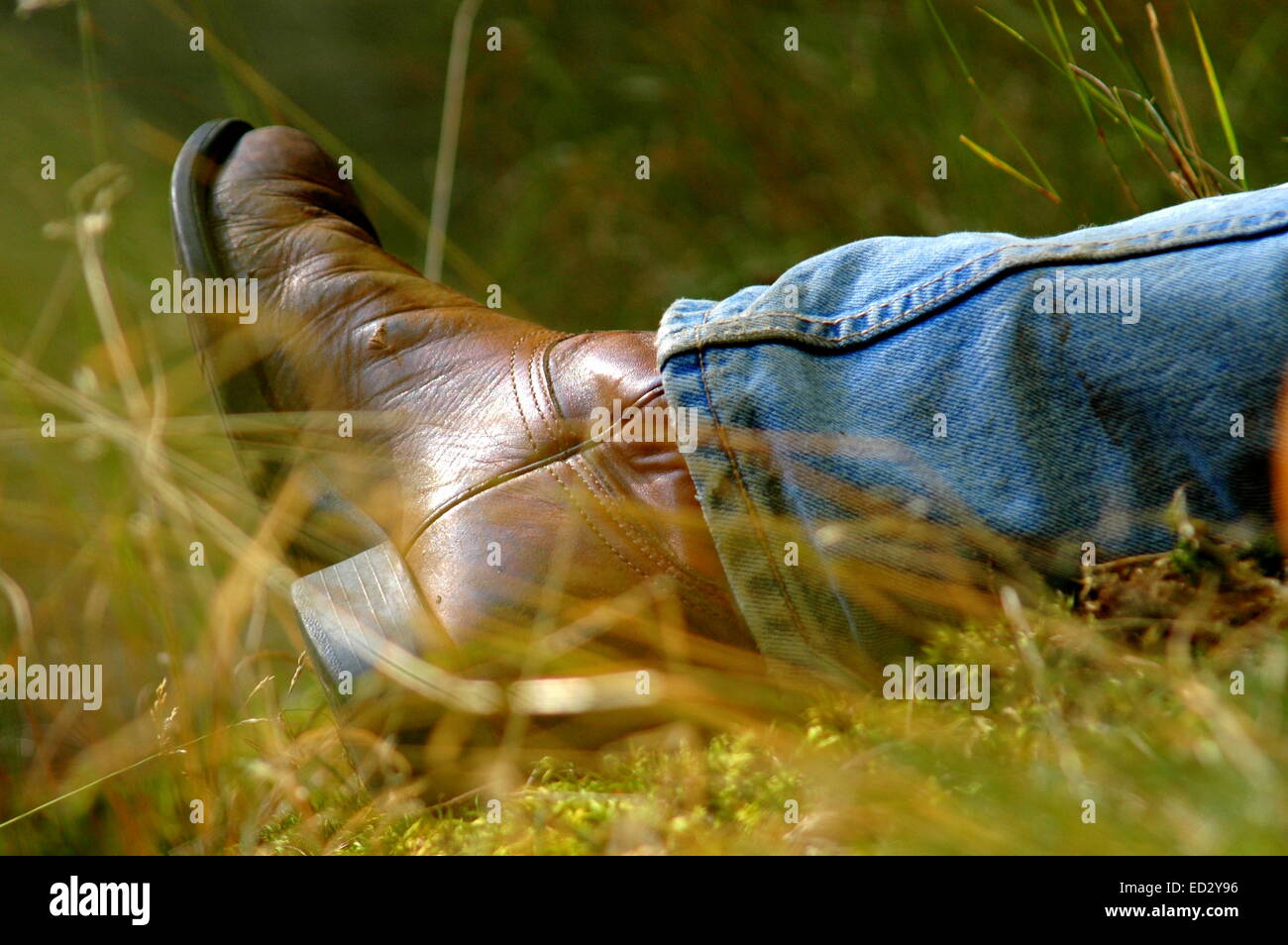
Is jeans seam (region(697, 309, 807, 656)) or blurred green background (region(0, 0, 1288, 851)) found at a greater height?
blurred green background (region(0, 0, 1288, 851))

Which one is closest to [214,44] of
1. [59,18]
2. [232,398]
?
[232,398]

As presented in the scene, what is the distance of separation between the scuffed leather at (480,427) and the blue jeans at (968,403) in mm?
62

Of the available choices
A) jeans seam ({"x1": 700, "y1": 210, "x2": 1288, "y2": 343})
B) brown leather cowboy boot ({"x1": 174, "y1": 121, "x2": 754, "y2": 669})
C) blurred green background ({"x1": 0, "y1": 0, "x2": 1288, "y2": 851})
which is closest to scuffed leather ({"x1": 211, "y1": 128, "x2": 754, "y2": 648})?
brown leather cowboy boot ({"x1": 174, "y1": 121, "x2": 754, "y2": 669})

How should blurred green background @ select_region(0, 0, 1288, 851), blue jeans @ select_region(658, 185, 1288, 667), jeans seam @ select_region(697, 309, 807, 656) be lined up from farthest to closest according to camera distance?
blurred green background @ select_region(0, 0, 1288, 851), jeans seam @ select_region(697, 309, 807, 656), blue jeans @ select_region(658, 185, 1288, 667)

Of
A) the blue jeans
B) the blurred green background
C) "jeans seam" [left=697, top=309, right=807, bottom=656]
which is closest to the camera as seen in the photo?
the blue jeans

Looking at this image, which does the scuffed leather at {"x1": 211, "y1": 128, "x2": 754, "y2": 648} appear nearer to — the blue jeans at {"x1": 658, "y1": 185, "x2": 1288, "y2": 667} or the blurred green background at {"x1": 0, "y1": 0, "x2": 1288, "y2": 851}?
the blue jeans at {"x1": 658, "y1": 185, "x2": 1288, "y2": 667}

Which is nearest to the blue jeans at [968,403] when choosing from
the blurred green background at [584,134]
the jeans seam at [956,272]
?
the jeans seam at [956,272]

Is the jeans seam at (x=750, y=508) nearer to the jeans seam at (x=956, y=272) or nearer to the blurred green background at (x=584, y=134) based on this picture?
the jeans seam at (x=956, y=272)

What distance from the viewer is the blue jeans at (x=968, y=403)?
726 mm

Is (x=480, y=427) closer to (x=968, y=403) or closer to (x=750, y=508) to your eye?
(x=750, y=508)

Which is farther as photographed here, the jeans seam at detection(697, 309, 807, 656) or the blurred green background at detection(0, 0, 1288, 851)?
the blurred green background at detection(0, 0, 1288, 851)

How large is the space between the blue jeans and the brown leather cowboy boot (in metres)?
0.07

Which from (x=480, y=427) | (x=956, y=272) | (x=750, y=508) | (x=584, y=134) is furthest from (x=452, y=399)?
(x=584, y=134)

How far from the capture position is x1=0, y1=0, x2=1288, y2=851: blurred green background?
177 cm
